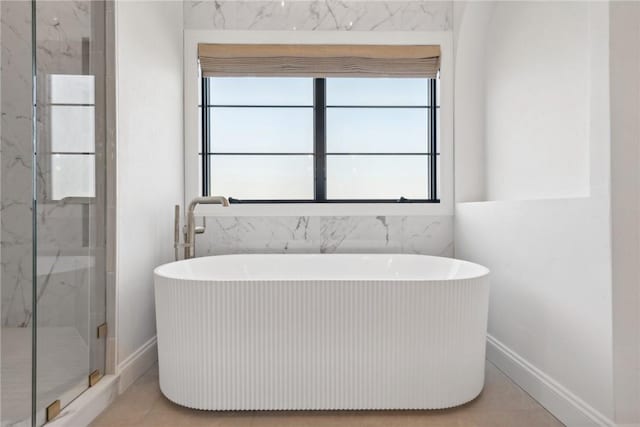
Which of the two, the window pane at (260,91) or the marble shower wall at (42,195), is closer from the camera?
the marble shower wall at (42,195)

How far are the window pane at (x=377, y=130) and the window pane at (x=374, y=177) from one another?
→ 7 cm

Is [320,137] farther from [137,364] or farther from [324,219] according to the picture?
[137,364]

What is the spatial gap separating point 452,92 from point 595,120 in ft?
4.92

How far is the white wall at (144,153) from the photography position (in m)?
1.95

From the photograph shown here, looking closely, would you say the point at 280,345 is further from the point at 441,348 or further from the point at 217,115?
the point at 217,115

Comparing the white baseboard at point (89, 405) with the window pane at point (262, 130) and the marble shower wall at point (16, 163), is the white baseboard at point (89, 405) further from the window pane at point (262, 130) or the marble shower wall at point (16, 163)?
the window pane at point (262, 130)

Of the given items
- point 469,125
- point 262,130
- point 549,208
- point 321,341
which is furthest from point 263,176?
point 549,208

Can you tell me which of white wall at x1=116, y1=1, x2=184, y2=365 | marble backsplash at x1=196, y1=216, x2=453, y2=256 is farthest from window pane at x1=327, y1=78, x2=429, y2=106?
white wall at x1=116, y1=1, x2=184, y2=365

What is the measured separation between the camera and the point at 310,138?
3.02 metres

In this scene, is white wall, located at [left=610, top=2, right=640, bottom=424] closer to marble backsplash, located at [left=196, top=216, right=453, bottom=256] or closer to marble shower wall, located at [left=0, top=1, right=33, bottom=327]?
marble backsplash, located at [left=196, top=216, right=453, bottom=256]

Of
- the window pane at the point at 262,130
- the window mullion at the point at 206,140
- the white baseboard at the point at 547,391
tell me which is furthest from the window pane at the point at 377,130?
the white baseboard at the point at 547,391

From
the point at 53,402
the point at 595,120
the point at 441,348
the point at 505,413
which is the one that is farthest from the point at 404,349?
the point at 53,402

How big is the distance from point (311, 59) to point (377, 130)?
694 millimetres

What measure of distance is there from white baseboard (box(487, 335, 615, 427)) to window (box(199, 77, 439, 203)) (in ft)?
4.07
